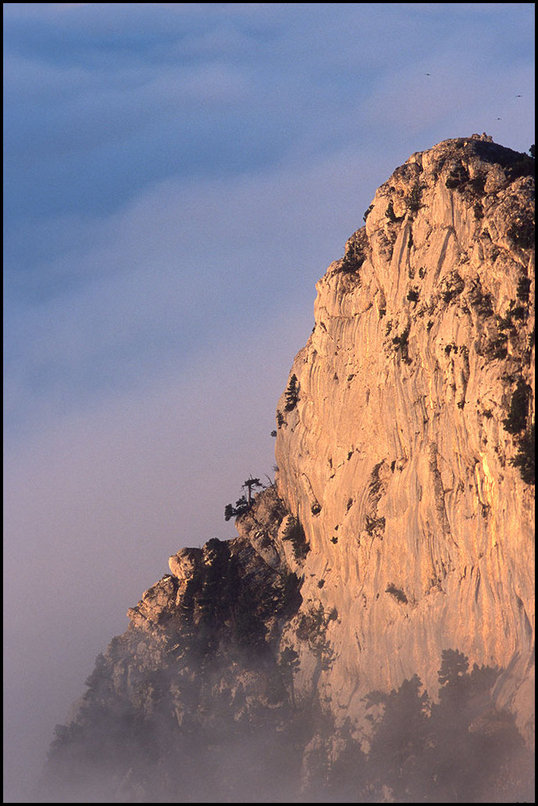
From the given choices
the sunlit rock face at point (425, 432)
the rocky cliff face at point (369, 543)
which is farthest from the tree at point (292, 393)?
the sunlit rock face at point (425, 432)

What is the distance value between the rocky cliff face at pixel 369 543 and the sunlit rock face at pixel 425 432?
0.17 m

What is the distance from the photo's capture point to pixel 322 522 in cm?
10450

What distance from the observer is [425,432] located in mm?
91062

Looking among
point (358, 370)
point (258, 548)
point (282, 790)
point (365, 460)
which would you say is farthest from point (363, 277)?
point (282, 790)

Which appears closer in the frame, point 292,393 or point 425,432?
point 425,432

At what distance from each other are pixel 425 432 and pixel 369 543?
11978mm

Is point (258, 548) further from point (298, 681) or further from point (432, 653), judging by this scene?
point (432, 653)

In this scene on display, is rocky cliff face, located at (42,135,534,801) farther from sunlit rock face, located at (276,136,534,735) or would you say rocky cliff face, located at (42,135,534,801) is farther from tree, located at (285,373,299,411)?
tree, located at (285,373,299,411)

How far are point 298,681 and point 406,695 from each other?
45.5 ft

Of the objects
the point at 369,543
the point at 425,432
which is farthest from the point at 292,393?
the point at 425,432

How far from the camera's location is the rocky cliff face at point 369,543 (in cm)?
8319

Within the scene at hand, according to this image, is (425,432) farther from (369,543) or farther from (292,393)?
(292,393)

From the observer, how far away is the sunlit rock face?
82.1 metres

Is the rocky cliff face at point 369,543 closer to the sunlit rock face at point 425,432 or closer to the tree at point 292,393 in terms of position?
the sunlit rock face at point 425,432
